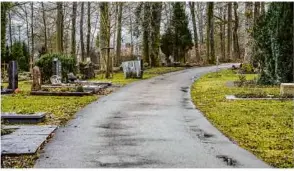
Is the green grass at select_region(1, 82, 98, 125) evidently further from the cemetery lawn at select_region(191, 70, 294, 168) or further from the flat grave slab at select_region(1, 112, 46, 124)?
the cemetery lawn at select_region(191, 70, 294, 168)

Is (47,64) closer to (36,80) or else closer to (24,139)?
(36,80)

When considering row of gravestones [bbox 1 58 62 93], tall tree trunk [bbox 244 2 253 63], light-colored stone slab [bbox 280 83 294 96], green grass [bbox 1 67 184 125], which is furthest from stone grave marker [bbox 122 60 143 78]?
light-colored stone slab [bbox 280 83 294 96]

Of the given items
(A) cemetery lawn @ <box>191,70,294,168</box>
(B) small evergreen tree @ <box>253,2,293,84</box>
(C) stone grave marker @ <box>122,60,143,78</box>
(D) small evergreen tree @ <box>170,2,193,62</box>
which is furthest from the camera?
(D) small evergreen tree @ <box>170,2,193,62</box>

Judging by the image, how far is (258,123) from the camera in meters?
11.3

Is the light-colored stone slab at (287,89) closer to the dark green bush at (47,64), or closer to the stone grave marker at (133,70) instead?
the dark green bush at (47,64)

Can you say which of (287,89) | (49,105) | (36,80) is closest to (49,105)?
(49,105)

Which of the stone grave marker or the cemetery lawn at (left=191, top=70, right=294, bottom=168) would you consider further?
the stone grave marker

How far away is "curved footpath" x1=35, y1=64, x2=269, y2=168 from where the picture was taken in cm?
719

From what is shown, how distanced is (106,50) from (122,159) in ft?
75.8

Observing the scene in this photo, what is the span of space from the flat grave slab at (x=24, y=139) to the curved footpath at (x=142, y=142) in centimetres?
21

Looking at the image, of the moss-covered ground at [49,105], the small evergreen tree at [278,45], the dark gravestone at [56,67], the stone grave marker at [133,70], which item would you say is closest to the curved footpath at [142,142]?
the moss-covered ground at [49,105]

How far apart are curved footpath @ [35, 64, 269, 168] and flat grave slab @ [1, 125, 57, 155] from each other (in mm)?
208

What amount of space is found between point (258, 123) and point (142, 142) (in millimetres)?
3595

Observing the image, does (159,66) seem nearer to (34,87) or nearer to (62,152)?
(34,87)
